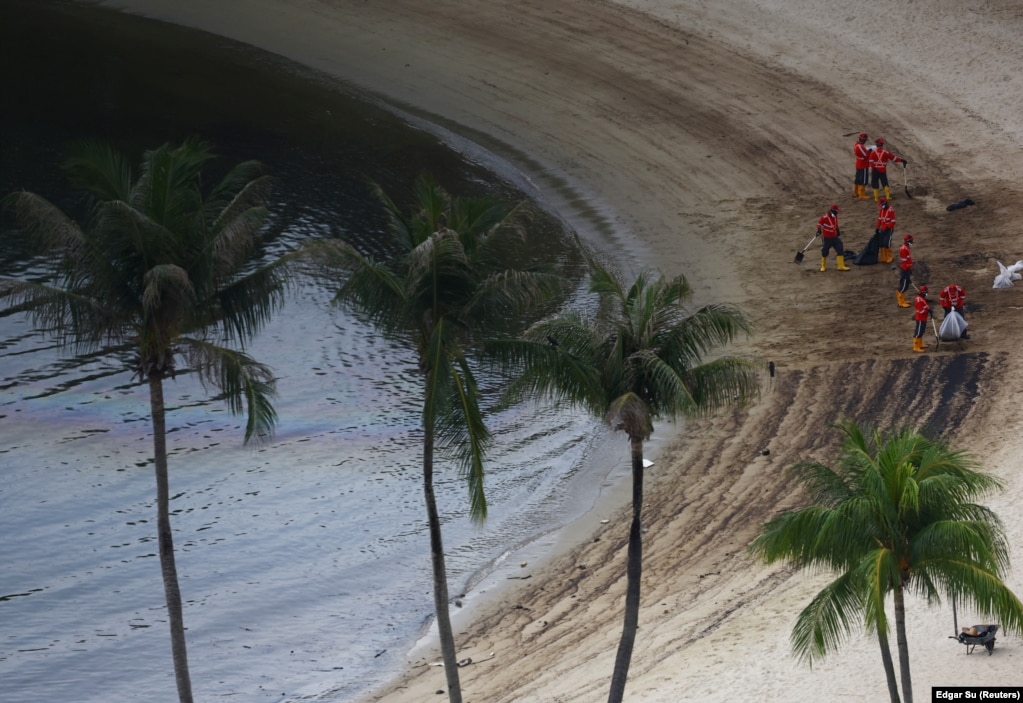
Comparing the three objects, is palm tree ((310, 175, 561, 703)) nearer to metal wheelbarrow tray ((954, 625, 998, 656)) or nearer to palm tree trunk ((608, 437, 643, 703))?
palm tree trunk ((608, 437, 643, 703))

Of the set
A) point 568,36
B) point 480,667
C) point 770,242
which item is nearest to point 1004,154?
point 770,242

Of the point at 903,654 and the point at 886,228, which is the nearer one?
the point at 903,654

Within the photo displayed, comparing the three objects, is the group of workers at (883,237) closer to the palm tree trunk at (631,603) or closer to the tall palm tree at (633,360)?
the tall palm tree at (633,360)

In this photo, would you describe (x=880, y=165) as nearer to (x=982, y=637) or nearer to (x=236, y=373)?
(x=982, y=637)

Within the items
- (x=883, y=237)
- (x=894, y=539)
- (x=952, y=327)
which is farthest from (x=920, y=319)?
(x=894, y=539)

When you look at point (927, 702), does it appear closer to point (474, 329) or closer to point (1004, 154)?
point (474, 329)

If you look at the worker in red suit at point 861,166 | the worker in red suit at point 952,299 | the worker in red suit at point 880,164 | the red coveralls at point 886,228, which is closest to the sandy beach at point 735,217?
the red coveralls at point 886,228
